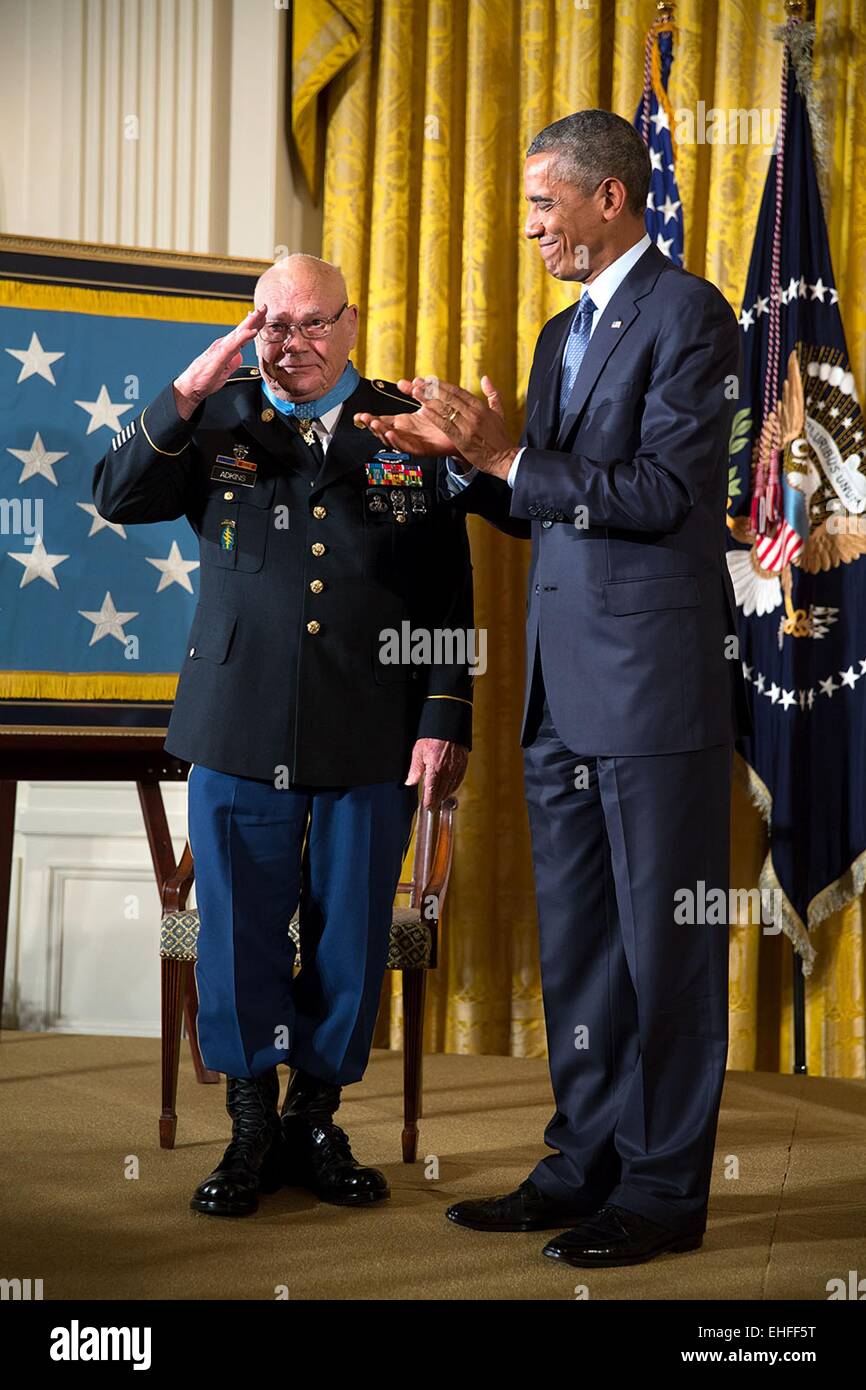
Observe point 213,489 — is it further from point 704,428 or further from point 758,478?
point 758,478

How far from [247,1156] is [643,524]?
4.57 ft

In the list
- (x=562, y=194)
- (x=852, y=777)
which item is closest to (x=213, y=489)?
(x=562, y=194)

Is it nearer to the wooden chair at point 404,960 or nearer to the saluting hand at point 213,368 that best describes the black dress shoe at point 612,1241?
the wooden chair at point 404,960

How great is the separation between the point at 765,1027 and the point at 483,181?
2534mm

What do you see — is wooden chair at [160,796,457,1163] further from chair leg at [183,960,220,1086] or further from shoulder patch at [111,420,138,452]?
shoulder patch at [111,420,138,452]

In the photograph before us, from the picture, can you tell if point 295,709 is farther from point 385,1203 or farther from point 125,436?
point 385,1203

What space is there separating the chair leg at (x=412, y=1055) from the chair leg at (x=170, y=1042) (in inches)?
19.9

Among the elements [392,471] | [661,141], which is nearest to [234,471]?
[392,471]

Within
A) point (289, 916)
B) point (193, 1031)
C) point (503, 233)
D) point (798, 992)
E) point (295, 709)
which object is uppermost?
point (503, 233)

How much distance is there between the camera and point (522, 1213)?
2582 millimetres

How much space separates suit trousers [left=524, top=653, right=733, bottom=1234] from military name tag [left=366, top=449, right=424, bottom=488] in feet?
1.89

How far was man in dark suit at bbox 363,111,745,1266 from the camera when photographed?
2383 millimetres

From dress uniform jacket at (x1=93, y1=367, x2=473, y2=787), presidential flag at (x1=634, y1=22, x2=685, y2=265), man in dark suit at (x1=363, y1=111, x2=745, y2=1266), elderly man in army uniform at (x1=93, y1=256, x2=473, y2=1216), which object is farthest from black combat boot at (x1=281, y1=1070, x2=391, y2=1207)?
presidential flag at (x1=634, y1=22, x2=685, y2=265)

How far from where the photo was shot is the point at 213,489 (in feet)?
8.93
